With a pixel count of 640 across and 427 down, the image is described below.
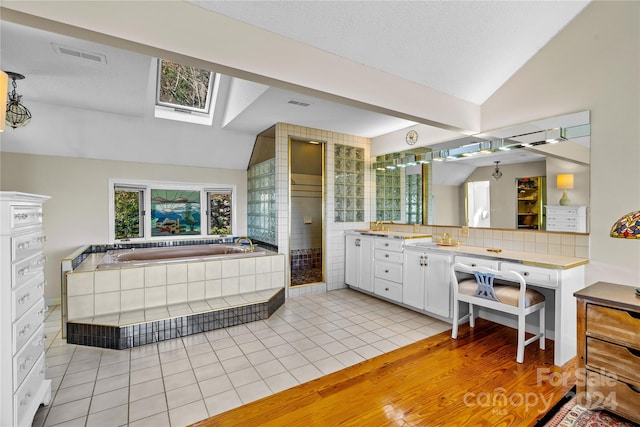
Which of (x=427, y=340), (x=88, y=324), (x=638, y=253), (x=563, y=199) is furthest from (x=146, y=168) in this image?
(x=638, y=253)

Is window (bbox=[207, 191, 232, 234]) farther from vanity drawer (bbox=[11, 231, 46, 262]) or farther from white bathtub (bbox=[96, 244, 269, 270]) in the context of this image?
vanity drawer (bbox=[11, 231, 46, 262])

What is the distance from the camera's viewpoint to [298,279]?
4.57 m

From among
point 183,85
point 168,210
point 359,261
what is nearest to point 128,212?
point 168,210

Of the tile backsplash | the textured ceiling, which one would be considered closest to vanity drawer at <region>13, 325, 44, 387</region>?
the textured ceiling

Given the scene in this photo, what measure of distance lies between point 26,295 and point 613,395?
11.2 ft

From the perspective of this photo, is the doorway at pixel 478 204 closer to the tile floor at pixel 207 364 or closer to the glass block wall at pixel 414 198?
the glass block wall at pixel 414 198

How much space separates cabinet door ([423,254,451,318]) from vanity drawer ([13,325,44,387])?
3.25 meters

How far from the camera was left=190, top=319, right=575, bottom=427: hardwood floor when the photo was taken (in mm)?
1793

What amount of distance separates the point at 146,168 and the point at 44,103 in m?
1.34

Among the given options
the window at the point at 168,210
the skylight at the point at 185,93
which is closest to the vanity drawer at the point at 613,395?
the skylight at the point at 185,93

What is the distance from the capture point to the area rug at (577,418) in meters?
1.75

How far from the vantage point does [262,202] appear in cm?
468

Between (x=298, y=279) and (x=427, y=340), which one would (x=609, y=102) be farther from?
(x=298, y=279)

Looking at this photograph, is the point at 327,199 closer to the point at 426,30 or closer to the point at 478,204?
the point at 478,204
